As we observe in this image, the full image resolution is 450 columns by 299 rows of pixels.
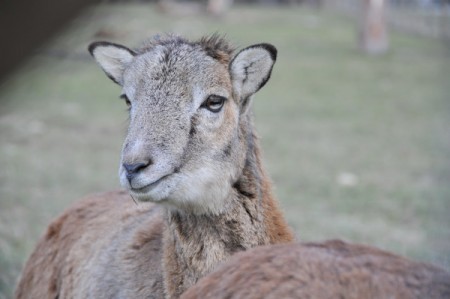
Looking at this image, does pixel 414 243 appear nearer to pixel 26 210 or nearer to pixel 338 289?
pixel 26 210

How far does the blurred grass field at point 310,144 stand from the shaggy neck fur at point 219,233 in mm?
1125

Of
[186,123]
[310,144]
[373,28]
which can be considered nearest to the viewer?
[186,123]

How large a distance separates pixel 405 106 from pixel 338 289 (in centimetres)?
1788

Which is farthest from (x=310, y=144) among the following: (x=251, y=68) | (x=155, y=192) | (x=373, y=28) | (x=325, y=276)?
(x=373, y=28)

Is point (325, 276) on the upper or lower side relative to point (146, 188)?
lower

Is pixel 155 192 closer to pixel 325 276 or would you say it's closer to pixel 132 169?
pixel 132 169

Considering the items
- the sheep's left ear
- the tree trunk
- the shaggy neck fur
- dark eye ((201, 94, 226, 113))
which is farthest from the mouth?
the tree trunk

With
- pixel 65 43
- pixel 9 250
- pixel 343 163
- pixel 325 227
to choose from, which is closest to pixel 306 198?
pixel 325 227

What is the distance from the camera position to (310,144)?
15.4 meters

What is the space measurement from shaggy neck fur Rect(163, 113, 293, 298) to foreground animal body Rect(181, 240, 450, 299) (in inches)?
59.5

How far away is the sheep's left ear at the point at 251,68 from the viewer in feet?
16.0

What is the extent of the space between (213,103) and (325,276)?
2321 mm

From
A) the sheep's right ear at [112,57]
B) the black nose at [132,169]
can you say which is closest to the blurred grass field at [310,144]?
the sheep's right ear at [112,57]

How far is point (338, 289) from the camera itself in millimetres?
2479
